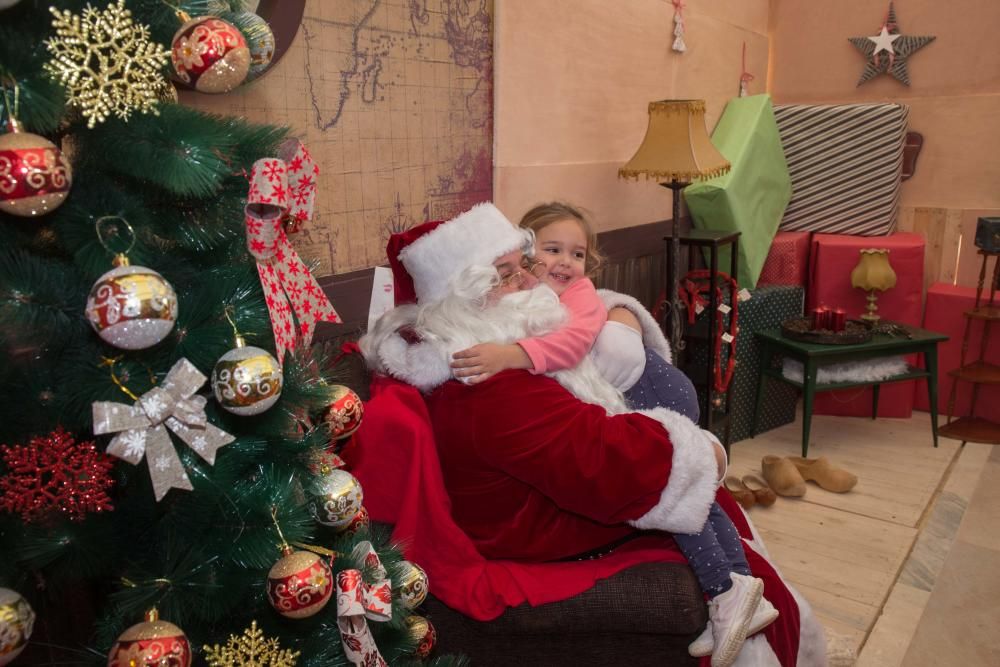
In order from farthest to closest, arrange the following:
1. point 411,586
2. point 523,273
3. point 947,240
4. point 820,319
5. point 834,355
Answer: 1. point 947,240
2. point 820,319
3. point 834,355
4. point 523,273
5. point 411,586

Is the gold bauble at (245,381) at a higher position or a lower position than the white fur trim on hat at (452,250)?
lower

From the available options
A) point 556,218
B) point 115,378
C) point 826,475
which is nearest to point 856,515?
point 826,475

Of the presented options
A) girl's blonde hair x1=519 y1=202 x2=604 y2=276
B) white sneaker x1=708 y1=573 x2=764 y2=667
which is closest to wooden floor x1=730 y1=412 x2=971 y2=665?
white sneaker x1=708 y1=573 x2=764 y2=667

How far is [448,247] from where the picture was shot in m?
1.60

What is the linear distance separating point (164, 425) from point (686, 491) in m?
1.05

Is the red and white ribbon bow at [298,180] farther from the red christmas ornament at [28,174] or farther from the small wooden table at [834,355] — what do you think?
the small wooden table at [834,355]

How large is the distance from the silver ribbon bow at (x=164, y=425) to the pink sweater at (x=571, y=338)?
0.82 m

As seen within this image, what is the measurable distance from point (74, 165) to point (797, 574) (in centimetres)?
257

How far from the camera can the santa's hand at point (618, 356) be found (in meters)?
1.85

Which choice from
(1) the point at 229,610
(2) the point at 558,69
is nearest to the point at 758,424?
(2) the point at 558,69

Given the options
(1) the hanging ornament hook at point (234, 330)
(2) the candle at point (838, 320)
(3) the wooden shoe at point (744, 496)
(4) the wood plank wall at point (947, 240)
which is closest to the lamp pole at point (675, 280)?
(3) the wooden shoe at point (744, 496)

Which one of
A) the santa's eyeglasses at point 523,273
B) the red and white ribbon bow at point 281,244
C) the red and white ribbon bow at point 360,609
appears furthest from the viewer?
the santa's eyeglasses at point 523,273

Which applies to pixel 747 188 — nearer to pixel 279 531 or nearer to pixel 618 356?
pixel 618 356

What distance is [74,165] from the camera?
0.85 metres
